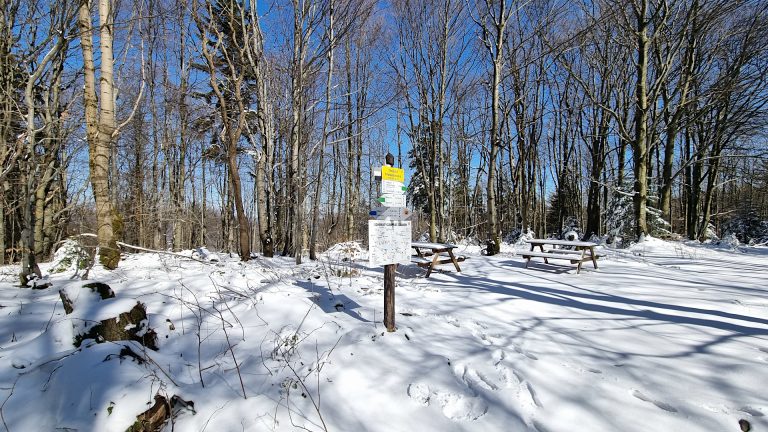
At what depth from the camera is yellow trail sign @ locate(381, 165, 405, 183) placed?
130 inches

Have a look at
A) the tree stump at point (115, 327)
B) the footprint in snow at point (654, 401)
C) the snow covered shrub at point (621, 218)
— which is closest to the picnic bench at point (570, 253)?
the footprint in snow at point (654, 401)

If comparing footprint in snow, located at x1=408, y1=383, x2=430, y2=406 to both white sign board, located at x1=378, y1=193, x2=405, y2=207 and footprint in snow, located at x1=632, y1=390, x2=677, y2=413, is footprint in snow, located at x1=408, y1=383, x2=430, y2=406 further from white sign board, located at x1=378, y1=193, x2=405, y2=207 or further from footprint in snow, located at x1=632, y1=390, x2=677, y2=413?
white sign board, located at x1=378, y1=193, x2=405, y2=207

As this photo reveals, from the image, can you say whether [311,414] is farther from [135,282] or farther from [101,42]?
[101,42]

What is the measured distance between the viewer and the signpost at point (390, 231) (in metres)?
3.26

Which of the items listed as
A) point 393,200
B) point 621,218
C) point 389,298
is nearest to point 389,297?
point 389,298

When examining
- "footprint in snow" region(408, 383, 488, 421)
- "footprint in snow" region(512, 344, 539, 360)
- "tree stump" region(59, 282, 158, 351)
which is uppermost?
"tree stump" region(59, 282, 158, 351)

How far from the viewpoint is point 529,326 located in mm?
3670

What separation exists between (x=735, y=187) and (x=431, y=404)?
45.5m

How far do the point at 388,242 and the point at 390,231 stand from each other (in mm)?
118

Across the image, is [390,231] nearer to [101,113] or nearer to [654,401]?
[654,401]

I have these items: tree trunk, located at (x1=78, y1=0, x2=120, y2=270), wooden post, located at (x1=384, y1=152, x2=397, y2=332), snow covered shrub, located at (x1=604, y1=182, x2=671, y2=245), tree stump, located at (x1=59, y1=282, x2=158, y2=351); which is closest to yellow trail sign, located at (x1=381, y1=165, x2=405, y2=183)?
wooden post, located at (x1=384, y1=152, x2=397, y2=332)

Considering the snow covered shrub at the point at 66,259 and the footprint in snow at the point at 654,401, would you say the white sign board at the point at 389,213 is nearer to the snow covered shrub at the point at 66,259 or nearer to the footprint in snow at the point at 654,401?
the footprint in snow at the point at 654,401

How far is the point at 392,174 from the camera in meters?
3.38

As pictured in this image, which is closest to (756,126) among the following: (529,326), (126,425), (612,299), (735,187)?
(612,299)
